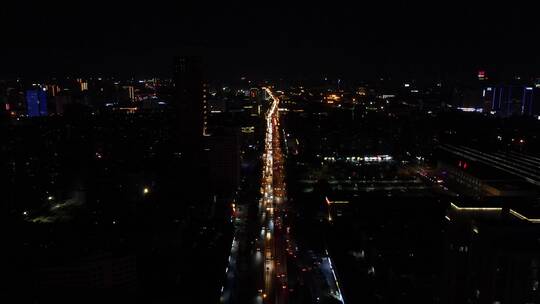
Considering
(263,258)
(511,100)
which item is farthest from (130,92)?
(263,258)

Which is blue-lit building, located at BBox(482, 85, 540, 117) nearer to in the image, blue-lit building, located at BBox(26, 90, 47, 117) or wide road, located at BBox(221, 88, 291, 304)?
wide road, located at BBox(221, 88, 291, 304)

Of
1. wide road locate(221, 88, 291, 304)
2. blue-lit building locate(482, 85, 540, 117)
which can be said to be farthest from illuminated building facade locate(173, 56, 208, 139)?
blue-lit building locate(482, 85, 540, 117)

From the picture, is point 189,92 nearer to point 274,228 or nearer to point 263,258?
point 274,228

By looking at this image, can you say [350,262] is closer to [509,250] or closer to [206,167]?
[509,250]

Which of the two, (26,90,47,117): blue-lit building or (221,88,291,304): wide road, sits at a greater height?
(26,90,47,117): blue-lit building

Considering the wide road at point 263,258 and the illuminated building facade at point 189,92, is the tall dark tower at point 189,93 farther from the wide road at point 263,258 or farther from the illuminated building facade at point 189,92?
the wide road at point 263,258

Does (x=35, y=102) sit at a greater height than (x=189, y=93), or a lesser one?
lesser

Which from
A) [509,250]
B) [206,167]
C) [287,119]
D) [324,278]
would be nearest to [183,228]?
[324,278]
